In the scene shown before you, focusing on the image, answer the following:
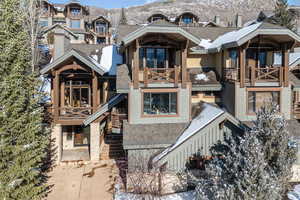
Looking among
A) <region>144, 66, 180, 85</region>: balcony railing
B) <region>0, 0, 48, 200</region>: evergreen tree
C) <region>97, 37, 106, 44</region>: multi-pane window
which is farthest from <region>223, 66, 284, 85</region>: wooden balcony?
<region>97, 37, 106, 44</region>: multi-pane window

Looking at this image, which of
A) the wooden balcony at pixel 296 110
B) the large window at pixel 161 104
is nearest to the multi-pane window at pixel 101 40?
the large window at pixel 161 104

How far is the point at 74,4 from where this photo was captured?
153ft

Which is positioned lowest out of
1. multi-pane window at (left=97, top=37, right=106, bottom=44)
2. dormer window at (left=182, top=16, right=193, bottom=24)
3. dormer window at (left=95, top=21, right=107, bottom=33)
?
multi-pane window at (left=97, top=37, right=106, bottom=44)

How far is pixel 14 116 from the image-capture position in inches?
374

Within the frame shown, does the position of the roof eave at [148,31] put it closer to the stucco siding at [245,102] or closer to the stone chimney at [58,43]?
the stucco siding at [245,102]

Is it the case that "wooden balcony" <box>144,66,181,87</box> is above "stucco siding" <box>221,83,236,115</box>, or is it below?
above

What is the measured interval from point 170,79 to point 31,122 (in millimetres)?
7953

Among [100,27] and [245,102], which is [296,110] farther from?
[100,27]

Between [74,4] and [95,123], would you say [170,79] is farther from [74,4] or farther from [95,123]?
[74,4]

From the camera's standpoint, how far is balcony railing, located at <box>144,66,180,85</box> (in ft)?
44.1

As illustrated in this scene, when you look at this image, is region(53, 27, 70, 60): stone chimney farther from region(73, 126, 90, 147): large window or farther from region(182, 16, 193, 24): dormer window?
region(182, 16, 193, 24): dormer window

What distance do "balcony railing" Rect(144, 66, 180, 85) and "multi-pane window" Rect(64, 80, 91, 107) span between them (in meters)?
6.26

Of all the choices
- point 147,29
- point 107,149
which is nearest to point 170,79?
point 147,29

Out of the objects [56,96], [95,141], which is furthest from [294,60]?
[56,96]
